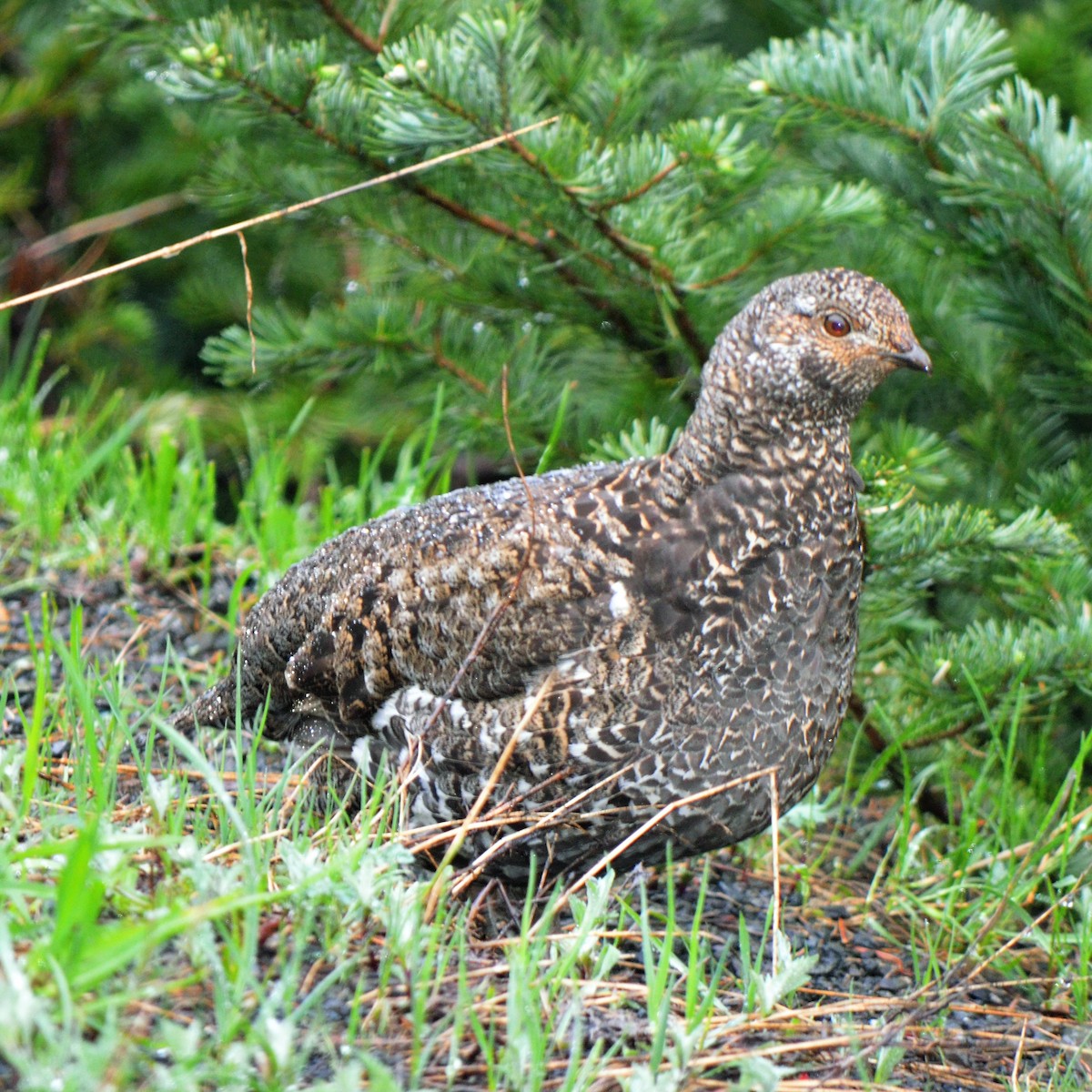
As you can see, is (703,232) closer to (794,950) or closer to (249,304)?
(249,304)

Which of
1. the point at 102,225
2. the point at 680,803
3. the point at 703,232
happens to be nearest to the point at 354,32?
the point at 703,232

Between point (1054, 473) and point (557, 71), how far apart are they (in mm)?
1527

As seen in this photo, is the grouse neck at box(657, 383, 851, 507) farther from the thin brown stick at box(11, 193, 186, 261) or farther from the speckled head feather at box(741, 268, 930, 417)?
the thin brown stick at box(11, 193, 186, 261)

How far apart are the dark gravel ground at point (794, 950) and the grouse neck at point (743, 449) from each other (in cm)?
79

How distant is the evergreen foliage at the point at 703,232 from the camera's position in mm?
3002

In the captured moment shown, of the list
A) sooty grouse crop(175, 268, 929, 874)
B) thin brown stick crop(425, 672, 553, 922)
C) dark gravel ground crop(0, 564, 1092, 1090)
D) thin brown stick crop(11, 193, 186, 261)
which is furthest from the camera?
thin brown stick crop(11, 193, 186, 261)

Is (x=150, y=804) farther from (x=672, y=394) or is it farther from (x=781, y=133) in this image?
(x=781, y=133)

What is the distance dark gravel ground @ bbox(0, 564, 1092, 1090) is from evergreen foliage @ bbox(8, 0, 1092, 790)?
53 cm

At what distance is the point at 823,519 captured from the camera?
2766 mm

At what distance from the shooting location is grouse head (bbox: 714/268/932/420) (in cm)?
274

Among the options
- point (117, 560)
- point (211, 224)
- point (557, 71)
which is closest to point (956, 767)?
point (557, 71)

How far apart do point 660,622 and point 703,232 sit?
0.96m

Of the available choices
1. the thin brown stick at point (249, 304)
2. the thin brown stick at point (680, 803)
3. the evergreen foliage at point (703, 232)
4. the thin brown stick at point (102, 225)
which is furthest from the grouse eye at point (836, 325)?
the thin brown stick at point (102, 225)

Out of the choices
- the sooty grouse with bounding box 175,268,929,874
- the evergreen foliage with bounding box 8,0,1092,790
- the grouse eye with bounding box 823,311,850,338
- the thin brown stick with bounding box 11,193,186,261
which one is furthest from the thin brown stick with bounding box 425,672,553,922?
the thin brown stick with bounding box 11,193,186,261
